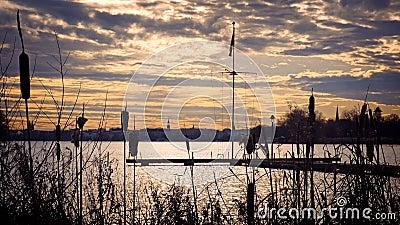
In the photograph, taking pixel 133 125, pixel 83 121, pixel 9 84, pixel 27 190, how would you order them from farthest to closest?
pixel 133 125 < pixel 83 121 < pixel 9 84 < pixel 27 190

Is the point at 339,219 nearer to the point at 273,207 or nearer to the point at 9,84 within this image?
the point at 273,207

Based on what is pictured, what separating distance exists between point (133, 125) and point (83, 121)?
293 cm

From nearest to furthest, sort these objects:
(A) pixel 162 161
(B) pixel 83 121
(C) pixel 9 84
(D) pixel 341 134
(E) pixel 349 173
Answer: (E) pixel 349 173 → (C) pixel 9 84 → (B) pixel 83 121 → (D) pixel 341 134 → (A) pixel 162 161

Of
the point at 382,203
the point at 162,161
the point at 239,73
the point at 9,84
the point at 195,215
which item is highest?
the point at 239,73

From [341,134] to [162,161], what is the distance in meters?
48.6

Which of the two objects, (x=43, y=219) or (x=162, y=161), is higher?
(x=43, y=219)

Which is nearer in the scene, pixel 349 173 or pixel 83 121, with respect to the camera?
pixel 349 173

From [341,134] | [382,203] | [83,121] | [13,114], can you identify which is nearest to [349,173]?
[382,203]

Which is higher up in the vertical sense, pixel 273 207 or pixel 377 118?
pixel 377 118

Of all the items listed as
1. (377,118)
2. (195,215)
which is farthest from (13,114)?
(377,118)

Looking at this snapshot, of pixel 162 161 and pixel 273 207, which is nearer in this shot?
pixel 273 207

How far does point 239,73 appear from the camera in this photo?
59875mm

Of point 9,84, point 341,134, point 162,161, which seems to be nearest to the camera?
point 9,84

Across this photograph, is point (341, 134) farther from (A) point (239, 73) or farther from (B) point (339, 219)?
(A) point (239, 73)
